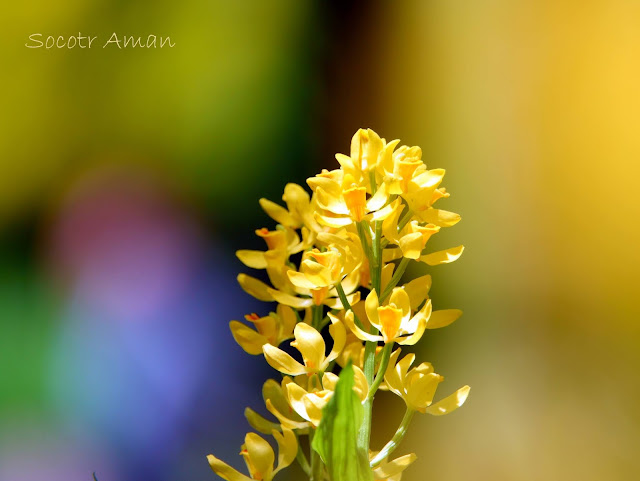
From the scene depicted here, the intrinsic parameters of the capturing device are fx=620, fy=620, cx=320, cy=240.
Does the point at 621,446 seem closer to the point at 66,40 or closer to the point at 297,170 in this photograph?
the point at 297,170

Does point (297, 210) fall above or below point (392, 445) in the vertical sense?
above

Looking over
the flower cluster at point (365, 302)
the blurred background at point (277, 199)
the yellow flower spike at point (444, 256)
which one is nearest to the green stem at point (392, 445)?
the flower cluster at point (365, 302)

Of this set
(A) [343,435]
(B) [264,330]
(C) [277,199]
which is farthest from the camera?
(C) [277,199]

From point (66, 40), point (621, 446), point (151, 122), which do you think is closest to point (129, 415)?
point (151, 122)

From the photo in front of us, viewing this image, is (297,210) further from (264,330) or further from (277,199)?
(277,199)

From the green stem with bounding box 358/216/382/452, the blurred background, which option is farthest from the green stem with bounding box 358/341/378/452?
the blurred background

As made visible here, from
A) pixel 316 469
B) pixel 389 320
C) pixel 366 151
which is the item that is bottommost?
pixel 316 469

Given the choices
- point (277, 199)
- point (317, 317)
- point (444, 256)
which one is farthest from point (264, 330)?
point (277, 199)
